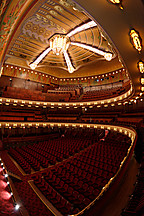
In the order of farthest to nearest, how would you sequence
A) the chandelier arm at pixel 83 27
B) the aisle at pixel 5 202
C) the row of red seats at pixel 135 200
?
the chandelier arm at pixel 83 27, the row of red seats at pixel 135 200, the aisle at pixel 5 202

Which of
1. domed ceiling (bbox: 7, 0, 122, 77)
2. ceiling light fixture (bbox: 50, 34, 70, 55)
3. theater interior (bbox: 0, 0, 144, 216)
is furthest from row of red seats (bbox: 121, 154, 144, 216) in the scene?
ceiling light fixture (bbox: 50, 34, 70, 55)

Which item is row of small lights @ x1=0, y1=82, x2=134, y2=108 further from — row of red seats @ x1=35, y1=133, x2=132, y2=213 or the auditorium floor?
the auditorium floor

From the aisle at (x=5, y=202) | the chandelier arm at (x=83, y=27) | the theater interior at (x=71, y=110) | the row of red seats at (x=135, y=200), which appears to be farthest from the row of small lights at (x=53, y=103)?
the aisle at (x=5, y=202)

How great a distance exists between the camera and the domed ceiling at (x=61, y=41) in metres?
10.3

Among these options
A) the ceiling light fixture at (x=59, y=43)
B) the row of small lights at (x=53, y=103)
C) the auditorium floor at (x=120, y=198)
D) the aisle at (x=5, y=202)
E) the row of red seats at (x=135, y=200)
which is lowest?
the auditorium floor at (x=120, y=198)

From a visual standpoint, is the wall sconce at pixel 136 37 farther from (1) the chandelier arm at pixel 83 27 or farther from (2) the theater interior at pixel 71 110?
(1) the chandelier arm at pixel 83 27

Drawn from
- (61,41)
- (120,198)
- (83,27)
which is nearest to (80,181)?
(120,198)

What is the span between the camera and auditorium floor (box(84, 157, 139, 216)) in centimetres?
399

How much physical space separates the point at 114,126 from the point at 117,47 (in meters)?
7.42

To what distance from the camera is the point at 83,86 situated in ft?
67.5

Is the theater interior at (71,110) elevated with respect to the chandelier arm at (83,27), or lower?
lower

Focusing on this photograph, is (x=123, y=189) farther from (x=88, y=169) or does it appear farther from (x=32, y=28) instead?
(x=32, y=28)

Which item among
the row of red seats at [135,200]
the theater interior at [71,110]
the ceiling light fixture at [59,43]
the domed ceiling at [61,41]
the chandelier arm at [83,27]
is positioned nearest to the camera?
the row of red seats at [135,200]

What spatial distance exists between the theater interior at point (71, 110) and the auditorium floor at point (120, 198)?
1.2 inches
